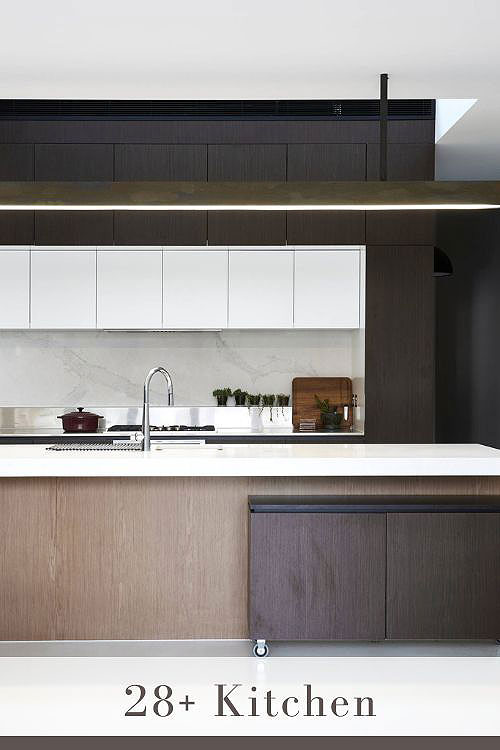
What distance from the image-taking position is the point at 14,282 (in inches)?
226

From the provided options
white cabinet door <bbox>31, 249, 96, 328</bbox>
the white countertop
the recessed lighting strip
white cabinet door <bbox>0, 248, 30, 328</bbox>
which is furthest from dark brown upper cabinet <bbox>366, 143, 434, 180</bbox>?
white cabinet door <bbox>0, 248, 30, 328</bbox>

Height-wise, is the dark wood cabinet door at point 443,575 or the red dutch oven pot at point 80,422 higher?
the red dutch oven pot at point 80,422

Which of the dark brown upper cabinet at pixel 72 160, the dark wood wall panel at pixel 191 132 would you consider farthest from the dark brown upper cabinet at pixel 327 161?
the dark brown upper cabinet at pixel 72 160

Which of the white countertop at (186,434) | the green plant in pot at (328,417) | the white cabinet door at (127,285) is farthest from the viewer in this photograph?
the green plant in pot at (328,417)

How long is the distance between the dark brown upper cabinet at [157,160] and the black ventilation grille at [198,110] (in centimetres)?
22

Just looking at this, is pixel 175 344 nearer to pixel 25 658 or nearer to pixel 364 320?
pixel 364 320

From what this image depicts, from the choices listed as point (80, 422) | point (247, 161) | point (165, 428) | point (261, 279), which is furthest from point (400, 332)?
A: point (80, 422)

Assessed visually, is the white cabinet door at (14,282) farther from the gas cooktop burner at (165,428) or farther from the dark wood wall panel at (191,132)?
the gas cooktop burner at (165,428)

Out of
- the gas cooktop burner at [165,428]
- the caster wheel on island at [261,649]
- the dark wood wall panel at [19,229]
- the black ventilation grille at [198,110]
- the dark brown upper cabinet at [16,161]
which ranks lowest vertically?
the caster wheel on island at [261,649]

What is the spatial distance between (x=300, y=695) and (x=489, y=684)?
0.78 metres

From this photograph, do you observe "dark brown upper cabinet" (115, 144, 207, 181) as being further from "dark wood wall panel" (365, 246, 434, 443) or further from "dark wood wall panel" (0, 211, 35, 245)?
"dark wood wall panel" (365, 246, 434, 443)

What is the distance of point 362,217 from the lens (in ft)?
18.7

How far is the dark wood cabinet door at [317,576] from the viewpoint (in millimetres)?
3535

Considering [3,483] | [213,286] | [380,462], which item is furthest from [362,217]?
[3,483]
